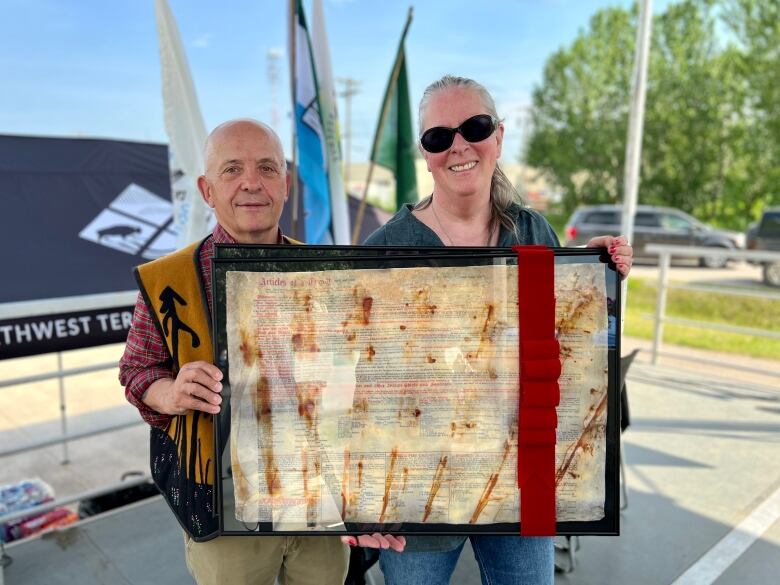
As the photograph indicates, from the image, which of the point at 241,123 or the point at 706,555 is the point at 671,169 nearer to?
the point at 706,555

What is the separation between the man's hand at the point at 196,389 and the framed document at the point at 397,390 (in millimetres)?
24

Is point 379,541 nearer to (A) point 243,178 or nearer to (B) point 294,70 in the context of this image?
(A) point 243,178

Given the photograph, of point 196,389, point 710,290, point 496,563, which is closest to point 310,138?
point 196,389

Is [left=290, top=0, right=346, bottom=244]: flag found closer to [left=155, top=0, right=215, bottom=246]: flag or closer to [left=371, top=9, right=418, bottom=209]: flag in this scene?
[left=371, top=9, right=418, bottom=209]: flag

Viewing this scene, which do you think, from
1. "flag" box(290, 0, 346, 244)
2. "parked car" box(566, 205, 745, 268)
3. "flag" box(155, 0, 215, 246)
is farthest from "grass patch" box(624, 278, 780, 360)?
"flag" box(155, 0, 215, 246)

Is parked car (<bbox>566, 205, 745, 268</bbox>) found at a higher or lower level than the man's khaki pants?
higher

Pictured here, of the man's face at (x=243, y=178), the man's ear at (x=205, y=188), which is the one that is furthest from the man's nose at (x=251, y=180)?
the man's ear at (x=205, y=188)

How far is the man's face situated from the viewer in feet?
4.51

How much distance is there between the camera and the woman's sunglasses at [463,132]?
4.70 feet

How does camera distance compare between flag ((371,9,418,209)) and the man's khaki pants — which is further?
flag ((371,9,418,209))

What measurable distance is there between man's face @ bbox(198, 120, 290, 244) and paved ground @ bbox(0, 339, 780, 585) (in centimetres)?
201

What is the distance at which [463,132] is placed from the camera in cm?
144

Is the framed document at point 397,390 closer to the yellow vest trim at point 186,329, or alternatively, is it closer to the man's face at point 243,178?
the yellow vest trim at point 186,329

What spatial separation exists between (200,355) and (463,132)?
837 mm
